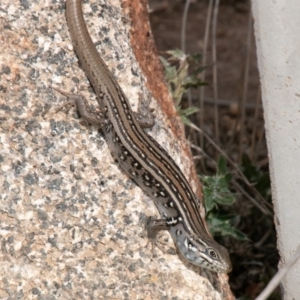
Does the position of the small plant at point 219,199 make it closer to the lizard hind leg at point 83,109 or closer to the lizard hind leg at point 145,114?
the lizard hind leg at point 145,114

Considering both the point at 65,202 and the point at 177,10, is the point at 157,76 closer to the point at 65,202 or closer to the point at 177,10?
the point at 65,202

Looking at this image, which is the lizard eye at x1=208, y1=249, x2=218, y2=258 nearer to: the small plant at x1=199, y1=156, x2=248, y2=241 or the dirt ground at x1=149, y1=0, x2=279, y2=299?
the small plant at x1=199, y1=156, x2=248, y2=241

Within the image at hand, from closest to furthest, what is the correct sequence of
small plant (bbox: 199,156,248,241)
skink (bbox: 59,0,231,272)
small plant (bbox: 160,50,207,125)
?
1. skink (bbox: 59,0,231,272)
2. small plant (bbox: 199,156,248,241)
3. small plant (bbox: 160,50,207,125)

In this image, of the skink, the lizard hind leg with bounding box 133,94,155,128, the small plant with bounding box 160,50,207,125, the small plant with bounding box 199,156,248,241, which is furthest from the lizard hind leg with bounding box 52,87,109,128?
the small plant with bounding box 199,156,248,241

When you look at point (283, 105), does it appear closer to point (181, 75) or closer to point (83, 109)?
point (83, 109)

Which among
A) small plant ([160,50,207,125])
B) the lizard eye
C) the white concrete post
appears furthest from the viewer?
small plant ([160,50,207,125])

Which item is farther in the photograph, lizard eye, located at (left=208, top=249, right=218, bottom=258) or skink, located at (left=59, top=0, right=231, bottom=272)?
skink, located at (left=59, top=0, right=231, bottom=272)

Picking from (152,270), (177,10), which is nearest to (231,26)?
(177,10)

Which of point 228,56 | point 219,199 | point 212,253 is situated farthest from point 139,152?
point 228,56

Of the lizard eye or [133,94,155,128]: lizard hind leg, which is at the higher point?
[133,94,155,128]: lizard hind leg

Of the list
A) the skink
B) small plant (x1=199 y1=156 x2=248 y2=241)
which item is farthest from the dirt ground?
the skink
